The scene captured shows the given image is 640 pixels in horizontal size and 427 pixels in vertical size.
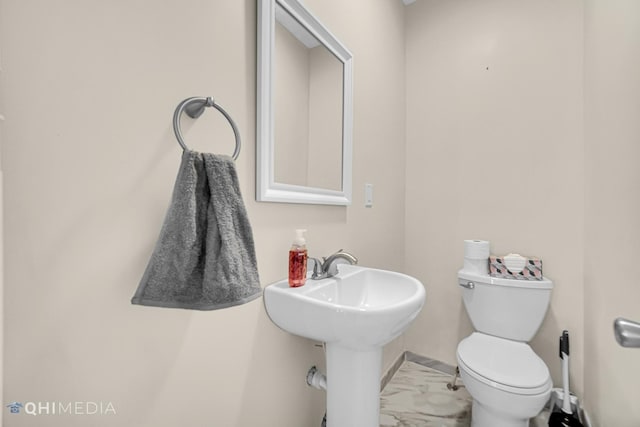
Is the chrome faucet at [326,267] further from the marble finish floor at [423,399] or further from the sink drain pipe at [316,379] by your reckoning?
the marble finish floor at [423,399]

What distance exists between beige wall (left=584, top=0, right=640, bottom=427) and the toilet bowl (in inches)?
9.1

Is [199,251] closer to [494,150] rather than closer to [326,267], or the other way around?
[326,267]

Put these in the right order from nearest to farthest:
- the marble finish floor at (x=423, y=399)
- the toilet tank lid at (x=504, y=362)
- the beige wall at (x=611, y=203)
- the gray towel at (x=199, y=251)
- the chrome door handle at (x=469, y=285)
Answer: the gray towel at (x=199, y=251)
the beige wall at (x=611, y=203)
the toilet tank lid at (x=504, y=362)
the marble finish floor at (x=423, y=399)
the chrome door handle at (x=469, y=285)

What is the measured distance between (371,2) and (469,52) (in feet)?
2.39

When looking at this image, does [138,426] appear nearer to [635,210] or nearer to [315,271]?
[315,271]

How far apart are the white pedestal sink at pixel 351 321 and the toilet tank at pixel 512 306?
796mm

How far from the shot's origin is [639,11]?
0.89 m

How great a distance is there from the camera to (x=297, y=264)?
3.26ft

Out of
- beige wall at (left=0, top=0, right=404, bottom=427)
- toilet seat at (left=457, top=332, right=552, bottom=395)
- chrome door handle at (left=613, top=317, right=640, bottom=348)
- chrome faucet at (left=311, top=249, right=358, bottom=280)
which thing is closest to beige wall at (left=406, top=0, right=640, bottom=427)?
toilet seat at (left=457, top=332, right=552, bottom=395)

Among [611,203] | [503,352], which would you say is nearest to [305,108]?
[611,203]

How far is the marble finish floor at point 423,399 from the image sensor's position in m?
1.49

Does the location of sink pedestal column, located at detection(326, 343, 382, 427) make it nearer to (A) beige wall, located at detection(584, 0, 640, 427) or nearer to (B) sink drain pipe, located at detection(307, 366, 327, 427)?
(B) sink drain pipe, located at detection(307, 366, 327, 427)

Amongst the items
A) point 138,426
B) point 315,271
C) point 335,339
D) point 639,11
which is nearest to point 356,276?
point 315,271

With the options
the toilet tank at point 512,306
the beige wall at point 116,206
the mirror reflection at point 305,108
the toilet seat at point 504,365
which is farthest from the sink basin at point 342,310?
the toilet tank at point 512,306
